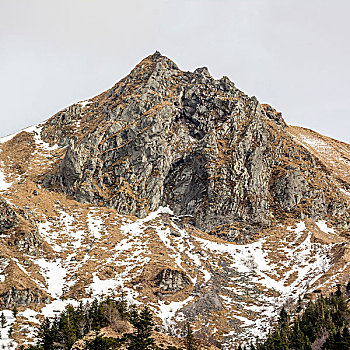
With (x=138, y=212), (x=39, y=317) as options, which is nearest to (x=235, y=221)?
(x=138, y=212)

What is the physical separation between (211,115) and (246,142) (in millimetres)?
20957

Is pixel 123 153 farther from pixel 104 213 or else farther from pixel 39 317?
pixel 39 317

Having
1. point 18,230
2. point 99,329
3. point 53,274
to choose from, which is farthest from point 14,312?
point 99,329

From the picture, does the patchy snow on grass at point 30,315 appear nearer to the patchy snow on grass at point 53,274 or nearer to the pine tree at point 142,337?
the patchy snow on grass at point 53,274

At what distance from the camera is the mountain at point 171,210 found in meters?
78.8

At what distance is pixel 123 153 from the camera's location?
131000mm

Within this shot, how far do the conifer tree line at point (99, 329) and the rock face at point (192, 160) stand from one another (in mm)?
57352

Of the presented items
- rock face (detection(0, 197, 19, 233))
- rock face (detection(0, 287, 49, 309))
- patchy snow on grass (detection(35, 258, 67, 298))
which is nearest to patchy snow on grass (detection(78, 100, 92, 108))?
rock face (detection(0, 197, 19, 233))

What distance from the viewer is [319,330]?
55969 millimetres

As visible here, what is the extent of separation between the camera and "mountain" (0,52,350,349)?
7875cm

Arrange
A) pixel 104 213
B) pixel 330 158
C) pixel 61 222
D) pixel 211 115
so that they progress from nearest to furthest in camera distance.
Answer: pixel 61 222 → pixel 104 213 → pixel 211 115 → pixel 330 158

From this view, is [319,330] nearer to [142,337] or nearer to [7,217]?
[142,337]

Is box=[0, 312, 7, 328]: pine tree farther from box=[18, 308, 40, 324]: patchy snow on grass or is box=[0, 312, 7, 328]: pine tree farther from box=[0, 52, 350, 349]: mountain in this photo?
box=[18, 308, 40, 324]: patchy snow on grass

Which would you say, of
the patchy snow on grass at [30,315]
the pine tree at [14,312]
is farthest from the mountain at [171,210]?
the pine tree at [14,312]
